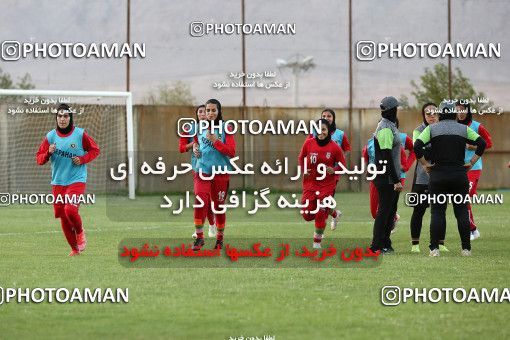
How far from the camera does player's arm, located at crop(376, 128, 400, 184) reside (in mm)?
15766

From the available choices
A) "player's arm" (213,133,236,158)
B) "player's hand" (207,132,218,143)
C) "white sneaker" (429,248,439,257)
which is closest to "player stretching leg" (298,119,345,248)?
"player's arm" (213,133,236,158)

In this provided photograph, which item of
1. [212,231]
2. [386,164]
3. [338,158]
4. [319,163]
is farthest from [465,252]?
[212,231]

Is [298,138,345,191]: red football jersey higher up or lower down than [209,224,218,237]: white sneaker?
higher up

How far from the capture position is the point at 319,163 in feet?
56.0

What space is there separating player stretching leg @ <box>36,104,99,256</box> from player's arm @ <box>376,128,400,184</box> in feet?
12.7

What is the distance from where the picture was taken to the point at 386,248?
55.0 ft

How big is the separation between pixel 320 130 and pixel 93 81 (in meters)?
24.7

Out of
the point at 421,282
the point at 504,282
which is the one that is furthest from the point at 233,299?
the point at 504,282

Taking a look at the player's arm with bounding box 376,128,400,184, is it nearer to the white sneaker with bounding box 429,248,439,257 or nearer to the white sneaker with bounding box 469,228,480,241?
the white sneaker with bounding box 429,248,439,257

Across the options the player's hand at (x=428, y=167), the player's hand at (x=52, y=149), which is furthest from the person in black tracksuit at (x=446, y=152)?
the player's hand at (x=52, y=149)

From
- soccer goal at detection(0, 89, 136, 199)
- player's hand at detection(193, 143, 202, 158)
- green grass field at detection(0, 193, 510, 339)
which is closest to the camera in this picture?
green grass field at detection(0, 193, 510, 339)

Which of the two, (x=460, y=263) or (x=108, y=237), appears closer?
(x=460, y=263)

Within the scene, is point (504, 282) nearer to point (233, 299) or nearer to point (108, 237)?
point (233, 299)

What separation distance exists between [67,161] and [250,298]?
561 cm
